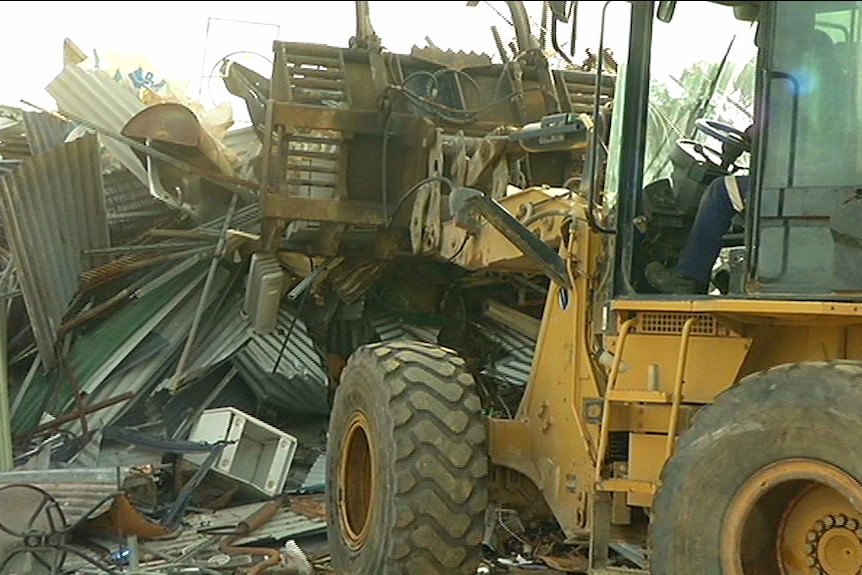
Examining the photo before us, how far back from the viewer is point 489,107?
28.5ft

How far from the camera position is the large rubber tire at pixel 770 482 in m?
3.85

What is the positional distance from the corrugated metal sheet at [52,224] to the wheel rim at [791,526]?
7046 millimetres

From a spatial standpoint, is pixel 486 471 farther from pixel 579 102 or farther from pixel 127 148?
pixel 127 148

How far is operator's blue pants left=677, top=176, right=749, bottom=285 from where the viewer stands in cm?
476

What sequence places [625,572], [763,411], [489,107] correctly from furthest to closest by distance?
[489,107]
[625,572]
[763,411]

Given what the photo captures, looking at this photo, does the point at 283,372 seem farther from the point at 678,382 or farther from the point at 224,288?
the point at 678,382

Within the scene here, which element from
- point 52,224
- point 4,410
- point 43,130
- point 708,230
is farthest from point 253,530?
point 708,230

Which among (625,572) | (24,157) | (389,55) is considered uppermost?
(389,55)

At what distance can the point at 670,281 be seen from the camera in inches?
194

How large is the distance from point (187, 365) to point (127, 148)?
1980mm

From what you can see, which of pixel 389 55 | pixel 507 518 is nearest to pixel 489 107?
pixel 389 55

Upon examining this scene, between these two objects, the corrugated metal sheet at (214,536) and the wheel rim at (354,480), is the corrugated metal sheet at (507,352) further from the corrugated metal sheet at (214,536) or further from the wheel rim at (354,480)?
the wheel rim at (354,480)

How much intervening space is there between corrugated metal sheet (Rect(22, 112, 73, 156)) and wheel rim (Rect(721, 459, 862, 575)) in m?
7.68

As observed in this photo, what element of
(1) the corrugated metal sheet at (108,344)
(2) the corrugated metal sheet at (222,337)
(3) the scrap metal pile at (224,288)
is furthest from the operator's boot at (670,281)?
(1) the corrugated metal sheet at (108,344)
